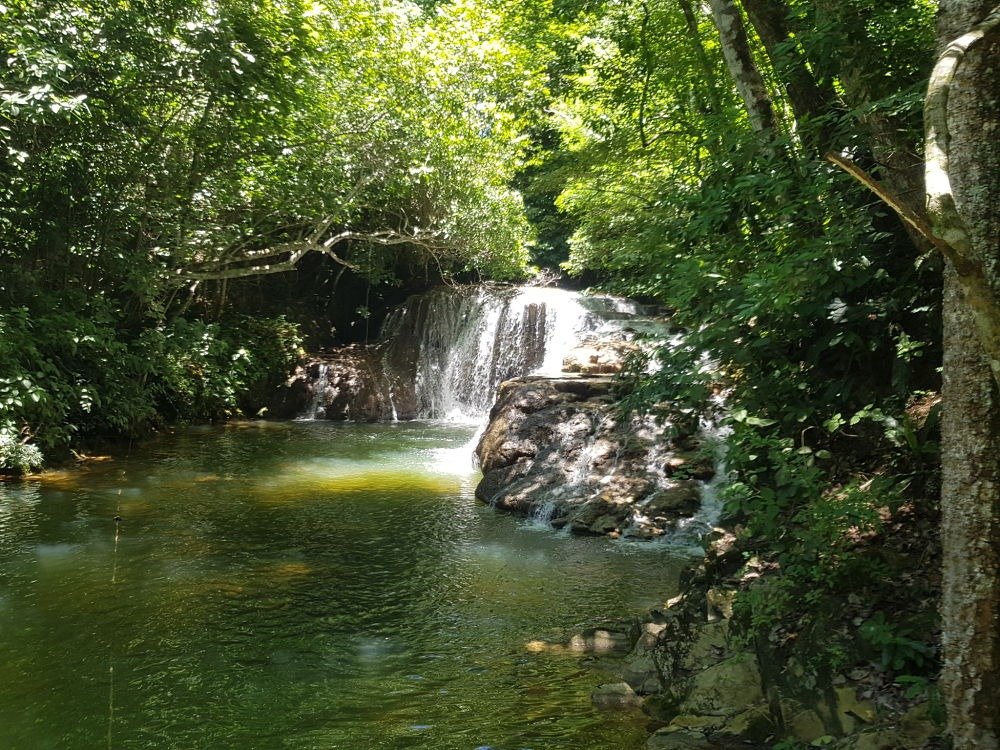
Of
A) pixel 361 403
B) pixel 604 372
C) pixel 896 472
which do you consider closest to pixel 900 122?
pixel 896 472

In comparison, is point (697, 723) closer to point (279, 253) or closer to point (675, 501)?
point (675, 501)

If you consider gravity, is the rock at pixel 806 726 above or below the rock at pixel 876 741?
below

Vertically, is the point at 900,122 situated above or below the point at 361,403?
above

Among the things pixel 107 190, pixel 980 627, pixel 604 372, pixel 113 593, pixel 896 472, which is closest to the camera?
pixel 980 627

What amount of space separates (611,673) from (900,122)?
3.44 meters

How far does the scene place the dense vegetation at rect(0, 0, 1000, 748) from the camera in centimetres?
398

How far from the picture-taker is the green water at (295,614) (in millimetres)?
3926

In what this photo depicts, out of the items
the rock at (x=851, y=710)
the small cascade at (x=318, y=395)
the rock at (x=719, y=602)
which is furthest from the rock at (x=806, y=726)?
the small cascade at (x=318, y=395)

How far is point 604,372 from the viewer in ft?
40.7

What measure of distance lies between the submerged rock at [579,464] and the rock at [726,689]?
3318 millimetres

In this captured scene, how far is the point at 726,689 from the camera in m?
3.69

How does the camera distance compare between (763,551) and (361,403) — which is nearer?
(763,551)

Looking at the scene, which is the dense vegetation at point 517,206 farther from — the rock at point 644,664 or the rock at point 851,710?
the rock at point 644,664

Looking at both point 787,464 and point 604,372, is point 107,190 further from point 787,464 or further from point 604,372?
point 787,464
